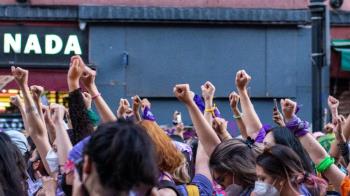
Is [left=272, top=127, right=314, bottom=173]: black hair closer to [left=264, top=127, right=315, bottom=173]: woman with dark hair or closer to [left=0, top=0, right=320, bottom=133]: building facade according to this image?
[left=264, top=127, right=315, bottom=173]: woman with dark hair

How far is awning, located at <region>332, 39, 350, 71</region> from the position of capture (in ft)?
62.3

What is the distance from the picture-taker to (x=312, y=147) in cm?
587

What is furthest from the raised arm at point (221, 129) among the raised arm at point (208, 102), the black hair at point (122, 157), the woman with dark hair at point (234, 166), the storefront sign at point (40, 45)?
the storefront sign at point (40, 45)

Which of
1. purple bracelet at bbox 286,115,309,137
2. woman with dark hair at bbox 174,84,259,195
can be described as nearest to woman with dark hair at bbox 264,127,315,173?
woman with dark hair at bbox 174,84,259,195

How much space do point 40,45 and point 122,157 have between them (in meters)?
15.5

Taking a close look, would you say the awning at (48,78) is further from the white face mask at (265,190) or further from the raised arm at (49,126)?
the white face mask at (265,190)

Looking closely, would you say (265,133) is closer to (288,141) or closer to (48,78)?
(288,141)

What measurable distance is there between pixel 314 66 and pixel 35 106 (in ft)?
21.4

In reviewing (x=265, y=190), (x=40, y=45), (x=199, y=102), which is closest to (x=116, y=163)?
(x=265, y=190)

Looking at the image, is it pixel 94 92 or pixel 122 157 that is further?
pixel 94 92

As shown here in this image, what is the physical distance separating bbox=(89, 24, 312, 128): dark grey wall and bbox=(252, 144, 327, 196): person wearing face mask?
13690 mm

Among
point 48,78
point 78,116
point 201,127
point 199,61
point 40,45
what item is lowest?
point 48,78

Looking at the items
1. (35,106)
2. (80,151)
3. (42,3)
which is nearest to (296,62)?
(42,3)

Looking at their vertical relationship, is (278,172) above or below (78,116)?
below
